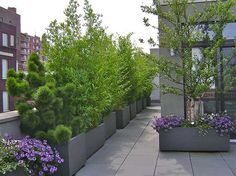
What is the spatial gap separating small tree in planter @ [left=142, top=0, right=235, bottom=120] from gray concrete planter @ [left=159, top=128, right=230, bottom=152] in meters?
0.60

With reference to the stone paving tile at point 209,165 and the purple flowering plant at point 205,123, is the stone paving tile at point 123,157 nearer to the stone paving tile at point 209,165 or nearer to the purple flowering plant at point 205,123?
the purple flowering plant at point 205,123

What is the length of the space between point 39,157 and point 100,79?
10.7ft

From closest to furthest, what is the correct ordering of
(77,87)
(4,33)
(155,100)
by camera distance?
(77,87) → (155,100) → (4,33)

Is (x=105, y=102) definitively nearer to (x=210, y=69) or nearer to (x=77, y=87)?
(x=77, y=87)

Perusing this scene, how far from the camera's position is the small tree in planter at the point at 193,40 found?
7.98m

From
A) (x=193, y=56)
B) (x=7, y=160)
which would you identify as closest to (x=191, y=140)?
(x=193, y=56)

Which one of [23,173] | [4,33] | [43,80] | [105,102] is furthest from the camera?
[4,33]

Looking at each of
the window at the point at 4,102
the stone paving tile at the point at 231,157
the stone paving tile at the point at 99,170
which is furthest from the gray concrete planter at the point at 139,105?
the window at the point at 4,102

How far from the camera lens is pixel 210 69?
7.98 m

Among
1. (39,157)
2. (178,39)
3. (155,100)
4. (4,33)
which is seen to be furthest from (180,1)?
(4,33)

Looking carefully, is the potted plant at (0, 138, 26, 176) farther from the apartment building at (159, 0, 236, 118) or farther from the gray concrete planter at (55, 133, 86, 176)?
the apartment building at (159, 0, 236, 118)

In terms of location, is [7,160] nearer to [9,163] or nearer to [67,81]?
[9,163]

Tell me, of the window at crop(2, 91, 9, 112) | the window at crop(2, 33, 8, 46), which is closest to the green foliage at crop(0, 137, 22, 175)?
the window at crop(2, 91, 9, 112)

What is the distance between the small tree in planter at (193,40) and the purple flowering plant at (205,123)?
316mm
